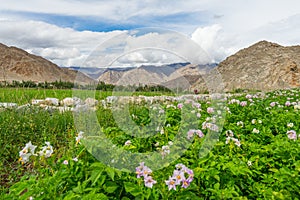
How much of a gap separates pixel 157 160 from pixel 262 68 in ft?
75.6

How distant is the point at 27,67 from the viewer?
56000mm

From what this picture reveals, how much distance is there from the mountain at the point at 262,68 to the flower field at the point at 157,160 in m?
16.0

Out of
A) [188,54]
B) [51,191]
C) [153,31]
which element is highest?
[153,31]

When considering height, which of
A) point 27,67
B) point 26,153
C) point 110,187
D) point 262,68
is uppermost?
point 27,67

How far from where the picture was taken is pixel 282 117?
182 inches

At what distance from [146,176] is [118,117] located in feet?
11.5

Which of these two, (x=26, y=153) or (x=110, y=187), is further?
(x=26, y=153)

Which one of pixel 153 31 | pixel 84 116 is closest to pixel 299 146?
pixel 153 31

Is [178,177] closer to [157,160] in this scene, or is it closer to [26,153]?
[157,160]

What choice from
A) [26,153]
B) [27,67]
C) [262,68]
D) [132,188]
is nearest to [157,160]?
[132,188]

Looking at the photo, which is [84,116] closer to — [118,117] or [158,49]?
[118,117]

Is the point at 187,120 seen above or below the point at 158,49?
below

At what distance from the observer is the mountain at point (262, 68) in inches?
837

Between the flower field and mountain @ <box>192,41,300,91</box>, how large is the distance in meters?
16.0
